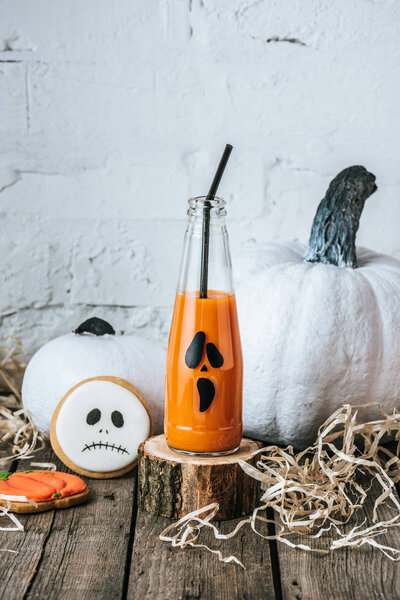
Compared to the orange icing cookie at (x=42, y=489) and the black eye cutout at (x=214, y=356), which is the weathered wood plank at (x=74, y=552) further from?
the black eye cutout at (x=214, y=356)

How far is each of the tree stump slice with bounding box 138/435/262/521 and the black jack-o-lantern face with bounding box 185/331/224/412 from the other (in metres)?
0.09

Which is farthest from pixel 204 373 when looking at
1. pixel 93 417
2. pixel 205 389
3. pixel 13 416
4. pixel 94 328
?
pixel 13 416

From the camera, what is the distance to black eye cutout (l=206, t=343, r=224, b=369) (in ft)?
3.28

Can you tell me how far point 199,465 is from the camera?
0.98 m

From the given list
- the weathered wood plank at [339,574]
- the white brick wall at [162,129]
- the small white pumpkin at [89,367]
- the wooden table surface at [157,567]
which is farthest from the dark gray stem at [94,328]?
the weathered wood plank at [339,574]

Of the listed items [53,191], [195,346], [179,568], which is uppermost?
[53,191]

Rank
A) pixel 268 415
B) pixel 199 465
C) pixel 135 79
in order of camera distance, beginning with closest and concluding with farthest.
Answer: pixel 199 465, pixel 268 415, pixel 135 79

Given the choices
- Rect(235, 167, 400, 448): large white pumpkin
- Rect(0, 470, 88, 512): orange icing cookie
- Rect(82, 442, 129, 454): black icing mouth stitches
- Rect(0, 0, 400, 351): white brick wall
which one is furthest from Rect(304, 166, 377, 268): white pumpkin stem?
Rect(0, 470, 88, 512): orange icing cookie

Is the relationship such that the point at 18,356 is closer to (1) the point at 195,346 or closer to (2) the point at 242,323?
(2) the point at 242,323

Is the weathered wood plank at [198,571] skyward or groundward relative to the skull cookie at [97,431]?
groundward

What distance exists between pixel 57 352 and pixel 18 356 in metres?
0.40

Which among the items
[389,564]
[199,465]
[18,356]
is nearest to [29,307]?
[18,356]

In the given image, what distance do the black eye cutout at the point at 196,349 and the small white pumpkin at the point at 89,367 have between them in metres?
0.30

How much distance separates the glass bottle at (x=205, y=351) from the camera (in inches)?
39.4
